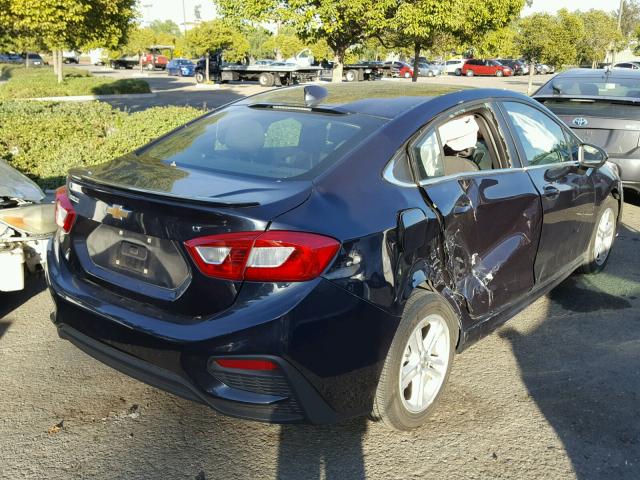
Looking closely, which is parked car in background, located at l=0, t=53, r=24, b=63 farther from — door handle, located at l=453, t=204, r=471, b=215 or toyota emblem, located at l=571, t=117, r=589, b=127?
door handle, located at l=453, t=204, r=471, b=215

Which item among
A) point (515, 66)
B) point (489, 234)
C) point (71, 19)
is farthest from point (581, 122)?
point (515, 66)

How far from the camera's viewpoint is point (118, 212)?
276 centimetres

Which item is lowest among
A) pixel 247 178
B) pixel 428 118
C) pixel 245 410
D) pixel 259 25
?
pixel 245 410

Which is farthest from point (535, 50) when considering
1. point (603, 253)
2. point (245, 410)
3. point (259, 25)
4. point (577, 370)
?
point (245, 410)

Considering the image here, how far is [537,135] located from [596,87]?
4322 mm

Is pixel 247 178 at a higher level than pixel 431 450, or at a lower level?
higher

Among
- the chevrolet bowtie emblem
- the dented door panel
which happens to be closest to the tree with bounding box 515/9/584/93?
the dented door panel

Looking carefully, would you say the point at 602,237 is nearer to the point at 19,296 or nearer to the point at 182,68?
the point at 19,296

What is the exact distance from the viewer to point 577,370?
3752 millimetres

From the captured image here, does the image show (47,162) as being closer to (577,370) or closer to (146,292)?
(146,292)

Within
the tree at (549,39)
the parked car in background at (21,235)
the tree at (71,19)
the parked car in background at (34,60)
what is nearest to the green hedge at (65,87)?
the tree at (71,19)

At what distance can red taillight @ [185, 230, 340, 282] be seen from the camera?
246 centimetres

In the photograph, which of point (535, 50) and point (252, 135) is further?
point (535, 50)

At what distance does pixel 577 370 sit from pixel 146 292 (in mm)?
2534
